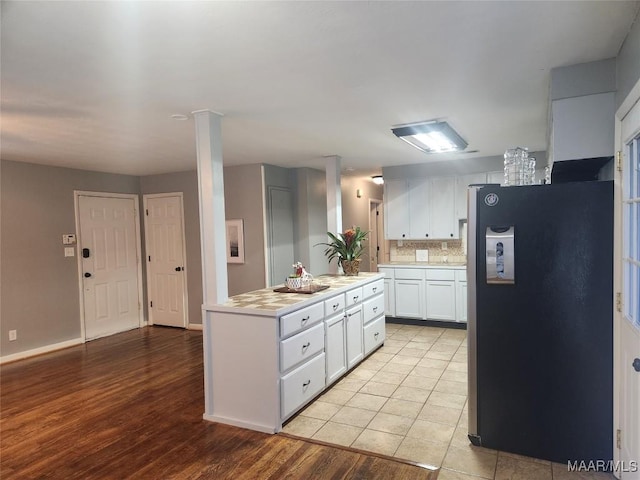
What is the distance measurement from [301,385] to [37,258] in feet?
12.9

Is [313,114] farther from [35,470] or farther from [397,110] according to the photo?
[35,470]

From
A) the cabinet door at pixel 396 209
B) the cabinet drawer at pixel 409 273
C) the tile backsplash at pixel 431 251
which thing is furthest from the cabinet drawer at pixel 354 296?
the tile backsplash at pixel 431 251

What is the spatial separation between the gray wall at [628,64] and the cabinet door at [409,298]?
12.7ft

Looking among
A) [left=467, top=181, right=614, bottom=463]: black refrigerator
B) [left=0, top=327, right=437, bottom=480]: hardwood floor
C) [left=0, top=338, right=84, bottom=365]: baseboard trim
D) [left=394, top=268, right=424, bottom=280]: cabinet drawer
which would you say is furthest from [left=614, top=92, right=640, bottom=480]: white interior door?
[left=0, top=338, right=84, bottom=365]: baseboard trim

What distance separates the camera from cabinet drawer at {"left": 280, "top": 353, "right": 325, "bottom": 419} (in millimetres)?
2955

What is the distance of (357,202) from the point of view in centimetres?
798

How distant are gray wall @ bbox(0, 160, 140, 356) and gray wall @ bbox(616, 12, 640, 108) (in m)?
5.77

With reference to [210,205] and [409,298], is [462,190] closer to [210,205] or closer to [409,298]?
[409,298]

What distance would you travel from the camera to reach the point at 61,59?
6.79ft

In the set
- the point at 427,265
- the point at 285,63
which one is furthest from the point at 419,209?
the point at 285,63

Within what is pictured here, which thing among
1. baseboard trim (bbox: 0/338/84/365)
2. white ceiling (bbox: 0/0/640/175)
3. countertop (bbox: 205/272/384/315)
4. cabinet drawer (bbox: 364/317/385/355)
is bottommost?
baseboard trim (bbox: 0/338/84/365)

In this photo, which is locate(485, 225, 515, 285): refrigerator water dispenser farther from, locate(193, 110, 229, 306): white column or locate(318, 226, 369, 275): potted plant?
locate(318, 226, 369, 275): potted plant

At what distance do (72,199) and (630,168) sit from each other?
589 centimetres

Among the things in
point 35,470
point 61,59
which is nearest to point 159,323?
point 35,470
